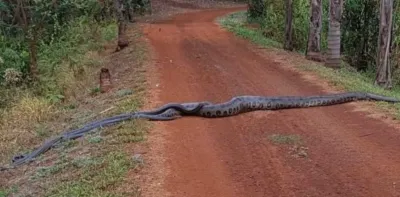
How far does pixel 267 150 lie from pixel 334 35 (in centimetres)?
861

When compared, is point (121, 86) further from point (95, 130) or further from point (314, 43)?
point (314, 43)

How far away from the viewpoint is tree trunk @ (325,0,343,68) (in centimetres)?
1520

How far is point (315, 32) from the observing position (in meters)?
16.4

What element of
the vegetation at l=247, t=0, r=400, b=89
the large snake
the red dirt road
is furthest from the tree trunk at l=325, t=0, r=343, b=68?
the large snake

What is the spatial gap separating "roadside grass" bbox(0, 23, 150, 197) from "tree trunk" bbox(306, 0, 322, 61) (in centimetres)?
472

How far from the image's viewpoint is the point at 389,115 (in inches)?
366

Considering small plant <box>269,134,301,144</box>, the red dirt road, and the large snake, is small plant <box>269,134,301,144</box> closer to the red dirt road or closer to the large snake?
the red dirt road

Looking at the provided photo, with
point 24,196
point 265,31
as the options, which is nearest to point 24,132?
point 24,196

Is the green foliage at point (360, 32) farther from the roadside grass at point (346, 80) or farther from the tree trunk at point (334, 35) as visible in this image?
the tree trunk at point (334, 35)

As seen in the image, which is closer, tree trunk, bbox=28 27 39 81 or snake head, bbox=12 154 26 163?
snake head, bbox=12 154 26 163

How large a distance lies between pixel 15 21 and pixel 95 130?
10.5m

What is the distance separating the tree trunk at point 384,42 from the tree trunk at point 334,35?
1.05 meters

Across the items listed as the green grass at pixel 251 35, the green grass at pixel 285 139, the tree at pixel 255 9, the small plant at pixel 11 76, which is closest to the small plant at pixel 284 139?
the green grass at pixel 285 139

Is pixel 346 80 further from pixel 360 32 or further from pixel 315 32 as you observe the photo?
pixel 360 32
